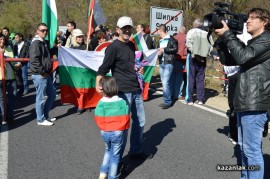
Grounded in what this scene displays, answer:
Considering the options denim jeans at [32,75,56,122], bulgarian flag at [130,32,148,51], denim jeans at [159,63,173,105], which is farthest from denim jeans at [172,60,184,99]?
denim jeans at [32,75,56,122]

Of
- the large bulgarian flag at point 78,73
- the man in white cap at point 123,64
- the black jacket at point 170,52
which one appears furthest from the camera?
the black jacket at point 170,52

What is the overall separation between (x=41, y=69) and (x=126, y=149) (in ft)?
7.04

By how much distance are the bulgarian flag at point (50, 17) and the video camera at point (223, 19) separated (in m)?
4.25

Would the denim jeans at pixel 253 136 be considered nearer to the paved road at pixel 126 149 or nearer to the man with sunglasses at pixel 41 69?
the paved road at pixel 126 149

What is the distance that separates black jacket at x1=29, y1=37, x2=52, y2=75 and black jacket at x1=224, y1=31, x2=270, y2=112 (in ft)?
11.9

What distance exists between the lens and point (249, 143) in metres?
3.14

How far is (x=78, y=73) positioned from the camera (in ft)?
22.5

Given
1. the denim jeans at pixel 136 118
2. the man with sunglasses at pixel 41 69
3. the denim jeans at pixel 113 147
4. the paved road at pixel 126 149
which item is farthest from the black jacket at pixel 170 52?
the denim jeans at pixel 113 147

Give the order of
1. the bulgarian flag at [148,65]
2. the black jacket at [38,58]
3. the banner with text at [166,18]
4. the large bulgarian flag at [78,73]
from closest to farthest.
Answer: the black jacket at [38,58] < the large bulgarian flag at [78,73] < the bulgarian flag at [148,65] < the banner with text at [166,18]

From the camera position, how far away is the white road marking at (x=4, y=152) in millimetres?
3928

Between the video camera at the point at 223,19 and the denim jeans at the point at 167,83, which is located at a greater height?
the video camera at the point at 223,19

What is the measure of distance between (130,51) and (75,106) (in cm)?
368

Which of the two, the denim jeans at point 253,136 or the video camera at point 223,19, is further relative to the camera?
the denim jeans at point 253,136

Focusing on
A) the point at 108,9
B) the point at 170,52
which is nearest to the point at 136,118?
the point at 170,52
